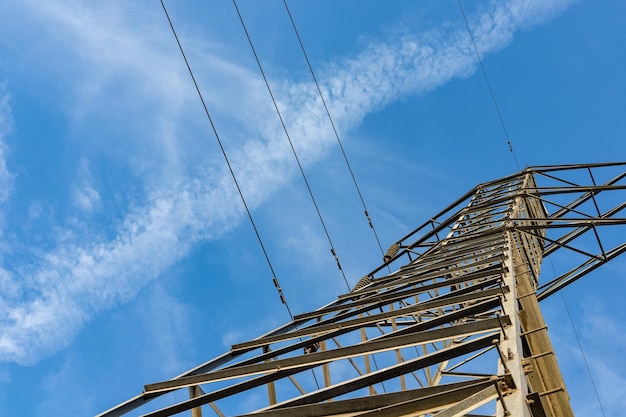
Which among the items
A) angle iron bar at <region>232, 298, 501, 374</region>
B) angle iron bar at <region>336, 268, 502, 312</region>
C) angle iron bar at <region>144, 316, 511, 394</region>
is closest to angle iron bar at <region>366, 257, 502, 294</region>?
angle iron bar at <region>336, 268, 502, 312</region>

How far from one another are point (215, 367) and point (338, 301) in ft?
13.4

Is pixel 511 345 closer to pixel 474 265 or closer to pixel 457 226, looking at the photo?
pixel 474 265

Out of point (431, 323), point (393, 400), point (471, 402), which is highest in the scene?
point (431, 323)

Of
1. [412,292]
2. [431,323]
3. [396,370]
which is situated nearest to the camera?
[396,370]

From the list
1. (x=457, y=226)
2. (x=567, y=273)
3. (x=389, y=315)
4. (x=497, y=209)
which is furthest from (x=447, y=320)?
(x=497, y=209)

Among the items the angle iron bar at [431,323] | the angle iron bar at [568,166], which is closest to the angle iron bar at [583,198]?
the angle iron bar at [568,166]

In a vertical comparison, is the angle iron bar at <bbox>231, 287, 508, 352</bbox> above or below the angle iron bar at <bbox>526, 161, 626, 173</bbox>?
below

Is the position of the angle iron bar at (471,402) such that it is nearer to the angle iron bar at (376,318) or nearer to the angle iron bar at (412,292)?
the angle iron bar at (376,318)

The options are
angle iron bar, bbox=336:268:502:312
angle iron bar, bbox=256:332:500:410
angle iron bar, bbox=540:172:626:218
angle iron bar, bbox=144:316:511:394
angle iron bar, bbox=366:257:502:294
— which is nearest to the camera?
angle iron bar, bbox=256:332:500:410

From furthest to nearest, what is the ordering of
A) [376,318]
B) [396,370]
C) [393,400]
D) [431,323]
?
1. [376,318]
2. [431,323]
3. [396,370]
4. [393,400]

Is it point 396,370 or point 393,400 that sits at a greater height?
point 396,370

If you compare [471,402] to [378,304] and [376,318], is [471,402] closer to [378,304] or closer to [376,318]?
[376,318]

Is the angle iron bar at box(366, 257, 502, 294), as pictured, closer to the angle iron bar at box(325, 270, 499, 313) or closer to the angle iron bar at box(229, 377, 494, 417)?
the angle iron bar at box(325, 270, 499, 313)

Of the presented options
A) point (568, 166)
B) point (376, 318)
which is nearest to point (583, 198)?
point (568, 166)
